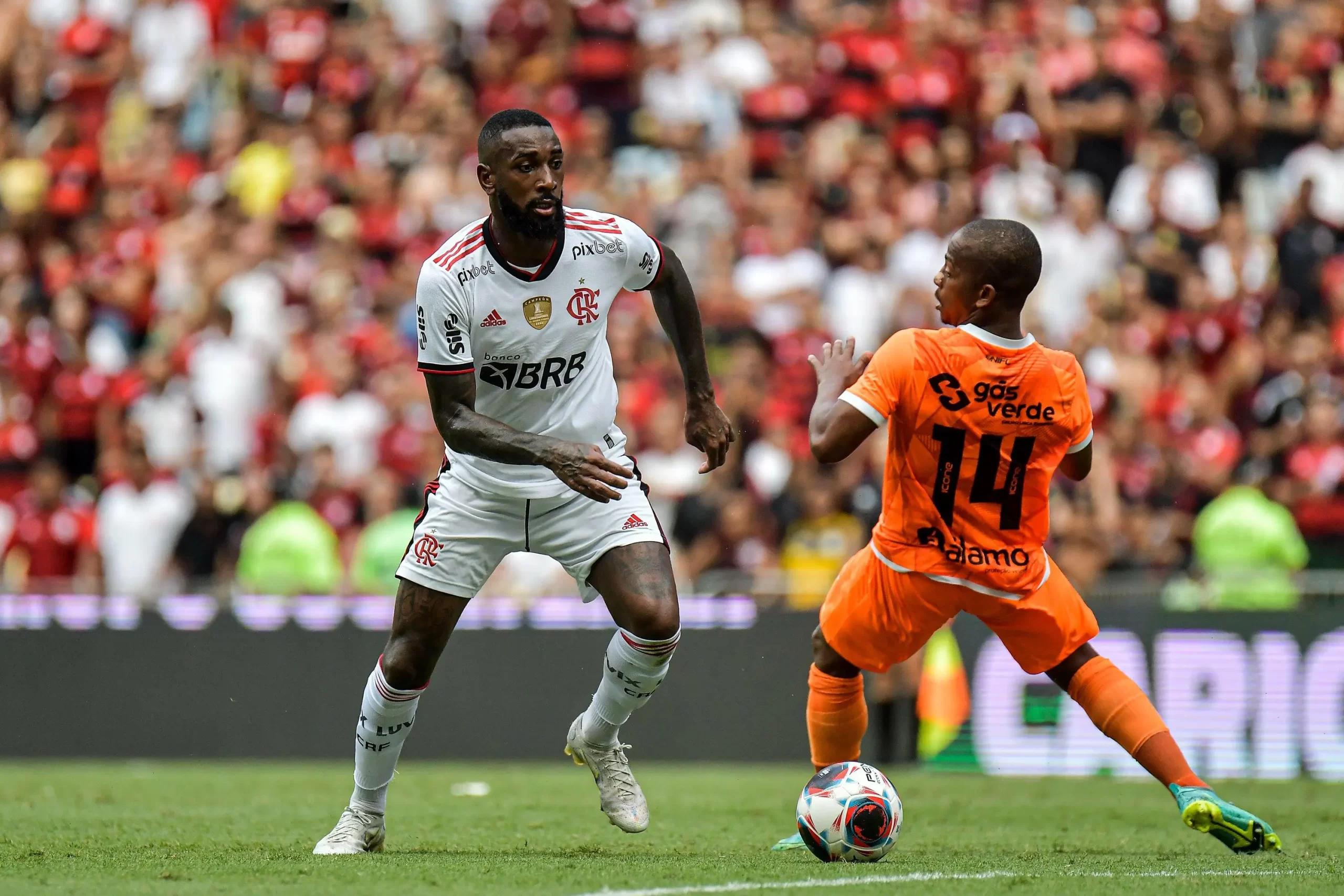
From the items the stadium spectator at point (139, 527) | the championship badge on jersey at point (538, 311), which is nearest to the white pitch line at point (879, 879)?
the championship badge on jersey at point (538, 311)

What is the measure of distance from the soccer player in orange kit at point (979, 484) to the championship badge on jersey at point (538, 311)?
106 centimetres

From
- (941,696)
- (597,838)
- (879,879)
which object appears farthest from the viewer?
(941,696)

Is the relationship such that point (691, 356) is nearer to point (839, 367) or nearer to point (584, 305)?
point (584, 305)

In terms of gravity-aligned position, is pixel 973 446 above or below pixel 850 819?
above

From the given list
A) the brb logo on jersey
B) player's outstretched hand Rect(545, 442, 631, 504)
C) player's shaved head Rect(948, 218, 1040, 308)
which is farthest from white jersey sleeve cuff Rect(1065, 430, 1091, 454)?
the brb logo on jersey

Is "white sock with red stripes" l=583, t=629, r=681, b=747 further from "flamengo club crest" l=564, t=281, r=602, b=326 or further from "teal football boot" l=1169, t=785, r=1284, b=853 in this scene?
"teal football boot" l=1169, t=785, r=1284, b=853

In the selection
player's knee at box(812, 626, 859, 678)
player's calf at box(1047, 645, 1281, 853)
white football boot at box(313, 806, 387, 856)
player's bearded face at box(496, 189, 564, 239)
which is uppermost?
player's bearded face at box(496, 189, 564, 239)

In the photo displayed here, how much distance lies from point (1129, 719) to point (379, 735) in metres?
2.88

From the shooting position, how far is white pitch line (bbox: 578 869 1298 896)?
612 cm

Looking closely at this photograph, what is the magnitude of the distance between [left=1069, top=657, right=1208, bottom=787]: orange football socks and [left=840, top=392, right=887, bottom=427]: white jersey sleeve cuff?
1348 millimetres

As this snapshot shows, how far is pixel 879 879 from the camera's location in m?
6.49

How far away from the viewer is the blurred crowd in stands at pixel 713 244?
1461cm

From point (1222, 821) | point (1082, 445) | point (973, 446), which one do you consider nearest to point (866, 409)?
point (973, 446)

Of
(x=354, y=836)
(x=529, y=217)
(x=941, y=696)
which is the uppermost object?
(x=529, y=217)
